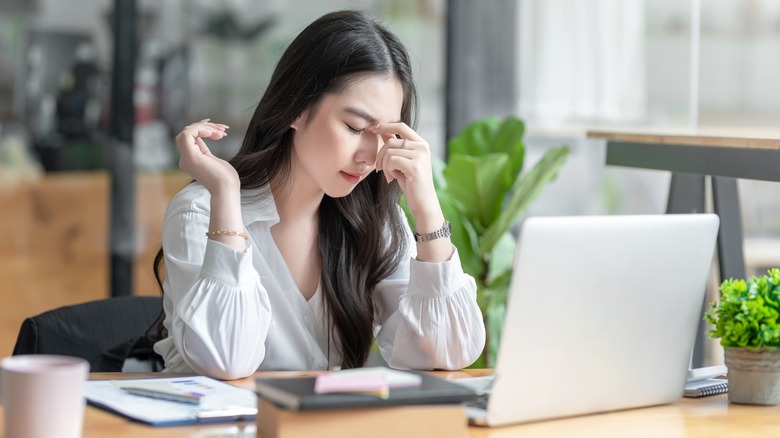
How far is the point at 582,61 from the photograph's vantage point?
4.14 m

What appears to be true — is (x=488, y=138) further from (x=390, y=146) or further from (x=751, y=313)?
(x=751, y=313)

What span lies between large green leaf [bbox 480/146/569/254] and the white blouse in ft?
3.26

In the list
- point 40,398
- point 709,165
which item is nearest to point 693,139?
point 709,165

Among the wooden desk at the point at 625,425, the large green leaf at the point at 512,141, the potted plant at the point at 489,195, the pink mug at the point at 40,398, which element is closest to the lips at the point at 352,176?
the wooden desk at the point at 625,425

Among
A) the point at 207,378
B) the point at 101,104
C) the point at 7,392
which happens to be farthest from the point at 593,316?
the point at 101,104

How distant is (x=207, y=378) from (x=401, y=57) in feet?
2.51

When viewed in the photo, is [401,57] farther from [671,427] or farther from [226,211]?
[671,427]

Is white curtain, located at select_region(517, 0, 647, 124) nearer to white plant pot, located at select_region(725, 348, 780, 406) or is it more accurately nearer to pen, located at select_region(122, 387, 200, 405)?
white plant pot, located at select_region(725, 348, 780, 406)

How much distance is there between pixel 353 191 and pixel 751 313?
2.91 feet

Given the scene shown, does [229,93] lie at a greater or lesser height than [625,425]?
greater

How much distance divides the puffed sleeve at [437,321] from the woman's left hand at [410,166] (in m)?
0.10

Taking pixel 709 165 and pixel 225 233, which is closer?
pixel 225 233

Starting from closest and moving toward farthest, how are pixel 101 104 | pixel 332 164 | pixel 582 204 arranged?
pixel 332 164, pixel 101 104, pixel 582 204

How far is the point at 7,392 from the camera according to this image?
1148 mm
